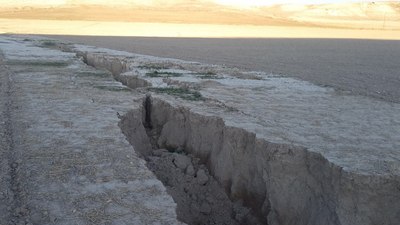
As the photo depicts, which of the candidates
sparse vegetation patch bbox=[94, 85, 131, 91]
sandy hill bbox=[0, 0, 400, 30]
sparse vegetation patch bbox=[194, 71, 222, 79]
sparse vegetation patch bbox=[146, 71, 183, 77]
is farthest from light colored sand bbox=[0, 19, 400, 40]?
sparse vegetation patch bbox=[94, 85, 131, 91]

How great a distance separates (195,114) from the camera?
4883 mm

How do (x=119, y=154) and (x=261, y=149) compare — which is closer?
(x=119, y=154)

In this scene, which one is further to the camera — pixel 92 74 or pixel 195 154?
pixel 92 74

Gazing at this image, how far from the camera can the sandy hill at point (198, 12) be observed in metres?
51.5

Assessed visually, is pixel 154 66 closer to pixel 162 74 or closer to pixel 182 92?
pixel 162 74

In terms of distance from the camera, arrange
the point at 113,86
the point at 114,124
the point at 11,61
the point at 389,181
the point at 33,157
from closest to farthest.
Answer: the point at 389,181, the point at 33,157, the point at 114,124, the point at 113,86, the point at 11,61

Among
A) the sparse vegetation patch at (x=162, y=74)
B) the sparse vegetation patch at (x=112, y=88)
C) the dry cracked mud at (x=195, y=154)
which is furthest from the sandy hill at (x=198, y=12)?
the dry cracked mud at (x=195, y=154)

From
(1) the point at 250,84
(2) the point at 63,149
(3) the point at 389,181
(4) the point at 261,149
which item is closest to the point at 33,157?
(2) the point at 63,149

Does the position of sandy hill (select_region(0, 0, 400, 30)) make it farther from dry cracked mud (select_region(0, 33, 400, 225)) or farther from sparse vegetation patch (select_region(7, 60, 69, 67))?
dry cracked mud (select_region(0, 33, 400, 225))

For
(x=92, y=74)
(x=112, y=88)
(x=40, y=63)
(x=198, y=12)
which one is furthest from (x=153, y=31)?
(x=198, y=12)

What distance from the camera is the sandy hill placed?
2026 inches

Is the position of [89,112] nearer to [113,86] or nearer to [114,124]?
[114,124]

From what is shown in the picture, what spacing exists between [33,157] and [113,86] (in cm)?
295

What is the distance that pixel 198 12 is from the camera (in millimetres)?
63844
